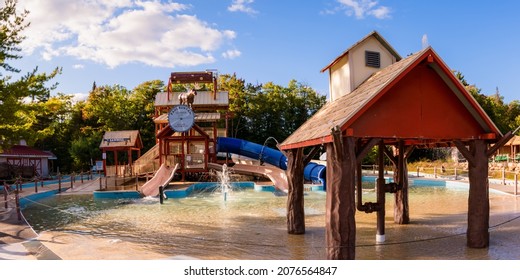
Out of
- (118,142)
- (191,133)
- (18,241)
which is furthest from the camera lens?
(118,142)

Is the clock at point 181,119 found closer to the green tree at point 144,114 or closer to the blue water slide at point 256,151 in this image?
the blue water slide at point 256,151

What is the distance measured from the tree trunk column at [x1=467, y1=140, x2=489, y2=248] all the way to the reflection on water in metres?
0.30

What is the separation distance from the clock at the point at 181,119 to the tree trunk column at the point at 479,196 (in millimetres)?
17511

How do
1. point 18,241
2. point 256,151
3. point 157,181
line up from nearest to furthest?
point 18,241 < point 157,181 < point 256,151

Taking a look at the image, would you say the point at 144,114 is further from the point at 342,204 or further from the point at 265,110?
the point at 342,204

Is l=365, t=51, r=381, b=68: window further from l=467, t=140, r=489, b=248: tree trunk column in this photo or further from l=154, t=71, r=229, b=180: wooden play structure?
l=154, t=71, r=229, b=180: wooden play structure

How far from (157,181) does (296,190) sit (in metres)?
12.4

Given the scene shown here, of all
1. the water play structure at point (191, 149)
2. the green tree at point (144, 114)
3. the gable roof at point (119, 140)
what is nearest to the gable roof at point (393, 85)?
the water play structure at point (191, 149)

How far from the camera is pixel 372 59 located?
32.1ft

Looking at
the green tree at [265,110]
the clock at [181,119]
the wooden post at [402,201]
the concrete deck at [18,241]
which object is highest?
the green tree at [265,110]

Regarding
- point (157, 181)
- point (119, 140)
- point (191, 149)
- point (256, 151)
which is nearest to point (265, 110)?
point (256, 151)

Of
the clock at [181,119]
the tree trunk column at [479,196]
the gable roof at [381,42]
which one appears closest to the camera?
the tree trunk column at [479,196]

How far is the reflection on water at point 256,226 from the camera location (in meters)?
8.58
